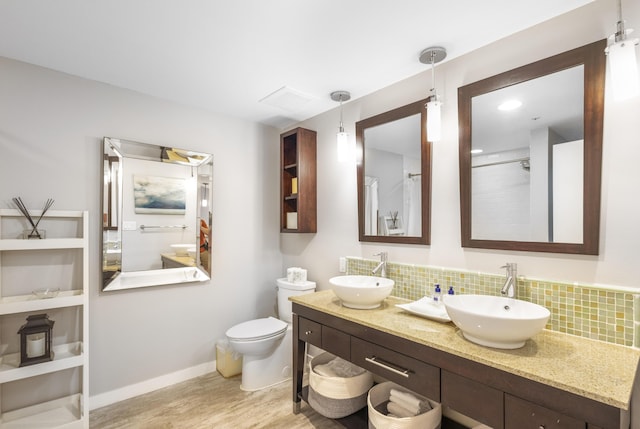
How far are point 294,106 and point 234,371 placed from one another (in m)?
2.35

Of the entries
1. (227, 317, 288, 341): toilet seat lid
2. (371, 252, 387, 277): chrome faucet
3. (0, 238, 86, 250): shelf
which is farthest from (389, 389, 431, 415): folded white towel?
(0, 238, 86, 250): shelf

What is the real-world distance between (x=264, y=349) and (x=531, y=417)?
5.95 ft

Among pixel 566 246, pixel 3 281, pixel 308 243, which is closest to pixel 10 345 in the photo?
pixel 3 281

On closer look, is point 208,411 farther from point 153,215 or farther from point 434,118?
point 434,118

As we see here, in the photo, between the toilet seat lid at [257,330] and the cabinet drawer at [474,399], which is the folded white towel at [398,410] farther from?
the toilet seat lid at [257,330]

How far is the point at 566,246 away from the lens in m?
1.50

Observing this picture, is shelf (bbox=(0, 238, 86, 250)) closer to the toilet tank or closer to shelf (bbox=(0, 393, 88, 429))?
shelf (bbox=(0, 393, 88, 429))

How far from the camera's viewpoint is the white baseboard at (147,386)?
222 centimetres

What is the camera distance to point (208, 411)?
217 cm

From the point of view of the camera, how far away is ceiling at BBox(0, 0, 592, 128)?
4.88 ft

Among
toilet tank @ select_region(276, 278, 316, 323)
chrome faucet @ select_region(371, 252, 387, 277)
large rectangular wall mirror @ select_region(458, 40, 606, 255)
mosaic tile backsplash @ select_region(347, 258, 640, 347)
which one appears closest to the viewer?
mosaic tile backsplash @ select_region(347, 258, 640, 347)

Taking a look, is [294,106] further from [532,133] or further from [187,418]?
[187,418]

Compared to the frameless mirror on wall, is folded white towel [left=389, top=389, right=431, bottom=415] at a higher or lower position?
lower

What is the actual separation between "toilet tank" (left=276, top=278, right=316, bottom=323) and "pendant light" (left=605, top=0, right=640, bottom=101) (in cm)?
229
